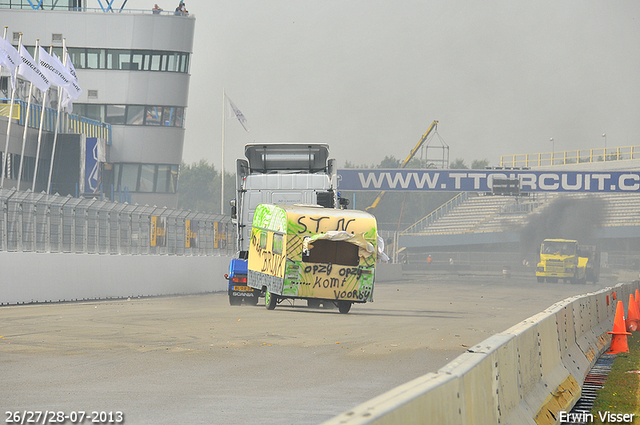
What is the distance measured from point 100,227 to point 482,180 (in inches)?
1577

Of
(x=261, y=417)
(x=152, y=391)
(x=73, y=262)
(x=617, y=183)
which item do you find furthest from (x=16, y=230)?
Answer: (x=617, y=183)

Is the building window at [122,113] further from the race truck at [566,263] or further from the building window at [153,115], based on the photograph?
the race truck at [566,263]

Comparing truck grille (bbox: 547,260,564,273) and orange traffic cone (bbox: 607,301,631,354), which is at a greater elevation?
truck grille (bbox: 547,260,564,273)

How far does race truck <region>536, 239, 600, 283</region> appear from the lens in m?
56.8

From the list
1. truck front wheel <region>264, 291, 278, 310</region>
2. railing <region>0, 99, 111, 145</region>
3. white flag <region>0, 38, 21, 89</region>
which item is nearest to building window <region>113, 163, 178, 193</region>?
railing <region>0, 99, 111, 145</region>

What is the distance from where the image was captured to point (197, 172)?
550 feet

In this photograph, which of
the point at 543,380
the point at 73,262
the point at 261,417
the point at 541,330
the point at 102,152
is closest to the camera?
the point at 261,417

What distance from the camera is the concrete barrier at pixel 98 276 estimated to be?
2241 centimetres

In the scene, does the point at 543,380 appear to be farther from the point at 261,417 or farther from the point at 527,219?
the point at 527,219

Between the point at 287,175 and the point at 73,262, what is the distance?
23.0ft

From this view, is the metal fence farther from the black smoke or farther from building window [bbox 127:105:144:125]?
the black smoke

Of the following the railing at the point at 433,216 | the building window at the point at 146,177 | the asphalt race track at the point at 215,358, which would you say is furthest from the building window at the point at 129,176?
the railing at the point at 433,216

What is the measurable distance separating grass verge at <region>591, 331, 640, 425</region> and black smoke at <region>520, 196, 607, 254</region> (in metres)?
71.9

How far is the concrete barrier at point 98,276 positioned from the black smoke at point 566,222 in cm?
5525
